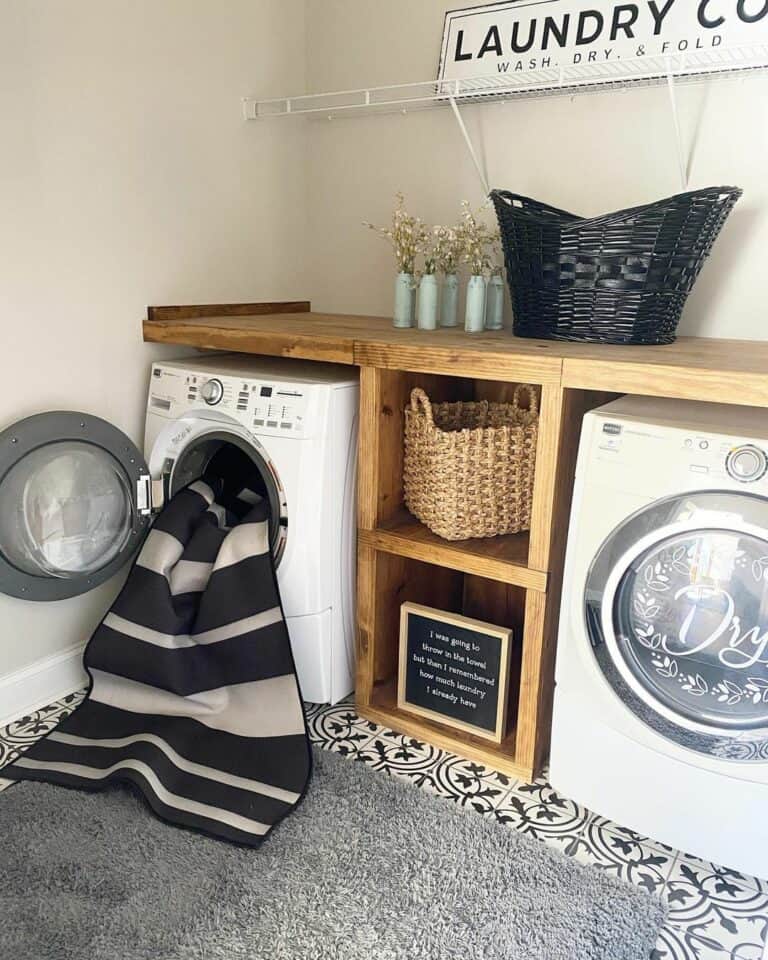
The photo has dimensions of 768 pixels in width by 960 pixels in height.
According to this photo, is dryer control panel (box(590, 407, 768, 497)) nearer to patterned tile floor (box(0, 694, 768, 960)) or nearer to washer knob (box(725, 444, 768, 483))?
washer knob (box(725, 444, 768, 483))

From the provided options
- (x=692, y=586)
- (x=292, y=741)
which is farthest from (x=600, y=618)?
(x=292, y=741)

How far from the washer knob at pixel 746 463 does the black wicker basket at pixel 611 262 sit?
430mm

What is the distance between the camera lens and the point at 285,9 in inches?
91.7

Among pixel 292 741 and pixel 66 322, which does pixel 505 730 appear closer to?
pixel 292 741

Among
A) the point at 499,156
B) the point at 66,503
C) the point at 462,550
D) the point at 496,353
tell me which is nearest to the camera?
the point at 496,353

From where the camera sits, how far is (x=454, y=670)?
1.79 m

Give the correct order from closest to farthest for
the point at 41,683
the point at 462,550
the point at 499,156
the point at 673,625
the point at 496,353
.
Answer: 1. the point at 673,625
2. the point at 496,353
3. the point at 462,550
4. the point at 41,683
5. the point at 499,156

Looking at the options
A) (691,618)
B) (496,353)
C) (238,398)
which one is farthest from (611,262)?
(238,398)

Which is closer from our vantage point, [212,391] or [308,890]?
[308,890]

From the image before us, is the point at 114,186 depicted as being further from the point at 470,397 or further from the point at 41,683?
the point at 41,683

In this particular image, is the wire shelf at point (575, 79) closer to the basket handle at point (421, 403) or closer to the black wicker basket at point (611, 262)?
the black wicker basket at point (611, 262)

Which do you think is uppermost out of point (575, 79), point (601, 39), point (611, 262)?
point (601, 39)

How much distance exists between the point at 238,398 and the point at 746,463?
3.75 feet

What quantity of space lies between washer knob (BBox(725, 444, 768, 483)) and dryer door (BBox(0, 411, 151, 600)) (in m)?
1.40
